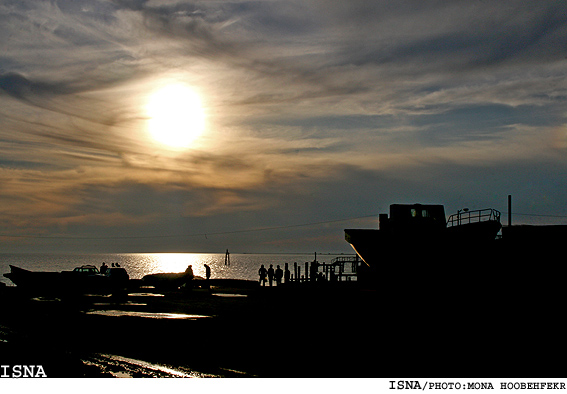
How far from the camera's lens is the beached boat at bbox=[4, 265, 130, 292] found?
151 ft

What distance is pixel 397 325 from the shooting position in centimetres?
2617

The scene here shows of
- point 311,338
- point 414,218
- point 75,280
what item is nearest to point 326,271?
point 414,218

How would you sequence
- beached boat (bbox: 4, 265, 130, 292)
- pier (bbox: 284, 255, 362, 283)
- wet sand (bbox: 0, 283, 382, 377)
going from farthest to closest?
pier (bbox: 284, 255, 362, 283) < beached boat (bbox: 4, 265, 130, 292) < wet sand (bbox: 0, 283, 382, 377)

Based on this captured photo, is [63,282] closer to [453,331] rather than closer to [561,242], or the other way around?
[453,331]

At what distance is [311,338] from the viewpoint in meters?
22.7

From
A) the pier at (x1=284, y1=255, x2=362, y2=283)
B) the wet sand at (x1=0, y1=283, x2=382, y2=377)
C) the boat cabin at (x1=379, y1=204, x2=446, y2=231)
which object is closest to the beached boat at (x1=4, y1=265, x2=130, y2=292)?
the wet sand at (x1=0, y1=283, x2=382, y2=377)

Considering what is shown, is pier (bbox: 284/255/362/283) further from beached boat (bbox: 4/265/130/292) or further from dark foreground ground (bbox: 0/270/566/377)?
dark foreground ground (bbox: 0/270/566/377)

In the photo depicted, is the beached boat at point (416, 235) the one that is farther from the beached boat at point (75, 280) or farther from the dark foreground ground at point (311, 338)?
the beached boat at point (75, 280)

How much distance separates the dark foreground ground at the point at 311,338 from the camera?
1748 cm

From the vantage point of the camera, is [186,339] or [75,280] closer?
[186,339]

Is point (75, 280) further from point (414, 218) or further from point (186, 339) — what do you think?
point (414, 218)

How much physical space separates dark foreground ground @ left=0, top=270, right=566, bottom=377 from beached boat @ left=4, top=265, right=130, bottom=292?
38.0 ft

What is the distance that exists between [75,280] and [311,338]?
3044 centimetres
